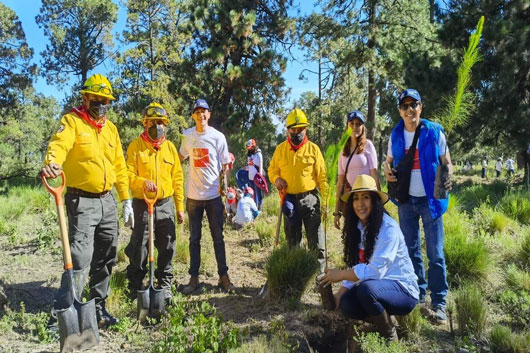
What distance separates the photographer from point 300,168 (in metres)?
4.57

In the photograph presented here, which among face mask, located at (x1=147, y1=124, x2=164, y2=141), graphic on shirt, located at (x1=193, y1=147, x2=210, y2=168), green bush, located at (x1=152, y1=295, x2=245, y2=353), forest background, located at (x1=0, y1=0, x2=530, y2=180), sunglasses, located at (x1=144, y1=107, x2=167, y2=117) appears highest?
forest background, located at (x1=0, y1=0, x2=530, y2=180)

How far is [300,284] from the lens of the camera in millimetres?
4281

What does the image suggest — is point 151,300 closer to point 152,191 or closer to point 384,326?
point 152,191

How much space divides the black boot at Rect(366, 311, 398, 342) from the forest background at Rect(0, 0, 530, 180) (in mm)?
8022

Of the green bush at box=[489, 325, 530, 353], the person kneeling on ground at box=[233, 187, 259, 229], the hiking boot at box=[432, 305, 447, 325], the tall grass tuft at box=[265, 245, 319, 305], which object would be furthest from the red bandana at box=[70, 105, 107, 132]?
the person kneeling on ground at box=[233, 187, 259, 229]

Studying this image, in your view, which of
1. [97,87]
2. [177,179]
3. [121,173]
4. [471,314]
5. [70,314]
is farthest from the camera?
[177,179]

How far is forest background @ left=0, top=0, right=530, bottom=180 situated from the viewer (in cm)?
1009

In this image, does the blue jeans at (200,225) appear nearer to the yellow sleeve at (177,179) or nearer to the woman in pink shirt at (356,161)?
the yellow sleeve at (177,179)

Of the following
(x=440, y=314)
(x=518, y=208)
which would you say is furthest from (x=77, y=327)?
(x=518, y=208)

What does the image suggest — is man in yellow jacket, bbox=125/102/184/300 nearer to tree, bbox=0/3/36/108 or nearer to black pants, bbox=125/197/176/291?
black pants, bbox=125/197/176/291

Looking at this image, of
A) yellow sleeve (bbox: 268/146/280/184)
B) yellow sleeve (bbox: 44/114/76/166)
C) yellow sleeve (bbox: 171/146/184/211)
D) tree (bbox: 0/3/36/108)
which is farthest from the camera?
tree (bbox: 0/3/36/108)

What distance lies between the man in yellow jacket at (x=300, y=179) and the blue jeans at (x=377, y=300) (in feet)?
4.78

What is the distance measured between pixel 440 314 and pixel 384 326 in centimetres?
89

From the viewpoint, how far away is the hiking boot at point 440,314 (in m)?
3.56
